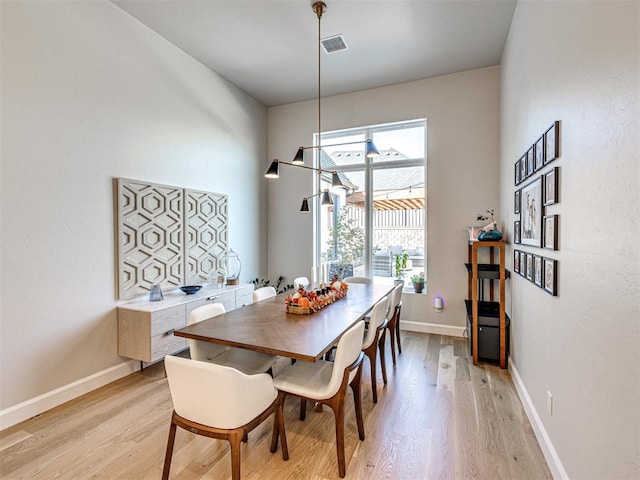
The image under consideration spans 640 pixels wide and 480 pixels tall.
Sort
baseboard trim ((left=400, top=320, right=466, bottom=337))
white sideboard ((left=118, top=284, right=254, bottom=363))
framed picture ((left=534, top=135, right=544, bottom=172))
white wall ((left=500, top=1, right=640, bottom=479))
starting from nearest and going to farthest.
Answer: white wall ((left=500, top=1, right=640, bottom=479)), framed picture ((left=534, top=135, right=544, bottom=172)), white sideboard ((left=118, top=284, right=254, bottom=363)), baseboard trim ((left=400, top=320, right=466, bottom=337))

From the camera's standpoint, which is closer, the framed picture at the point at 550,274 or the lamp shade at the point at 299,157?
the framed picture at the point at 550,274

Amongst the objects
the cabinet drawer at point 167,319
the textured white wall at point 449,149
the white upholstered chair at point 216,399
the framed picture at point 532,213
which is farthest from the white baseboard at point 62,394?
the framed picture at point 532,213

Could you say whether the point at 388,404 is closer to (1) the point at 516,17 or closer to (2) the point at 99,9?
(1) the point at 516,17

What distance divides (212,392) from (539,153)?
2.41 metres

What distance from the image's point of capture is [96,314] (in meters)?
2.83

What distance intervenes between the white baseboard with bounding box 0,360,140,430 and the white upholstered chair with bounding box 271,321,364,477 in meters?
1.85

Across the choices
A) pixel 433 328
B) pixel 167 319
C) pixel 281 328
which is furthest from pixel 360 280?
pixel 167 319

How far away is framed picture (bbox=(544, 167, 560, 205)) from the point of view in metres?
1.84

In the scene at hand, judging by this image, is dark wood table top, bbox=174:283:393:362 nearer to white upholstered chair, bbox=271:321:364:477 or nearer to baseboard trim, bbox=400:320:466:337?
white upholstered chair, bbox=271:321:364:477

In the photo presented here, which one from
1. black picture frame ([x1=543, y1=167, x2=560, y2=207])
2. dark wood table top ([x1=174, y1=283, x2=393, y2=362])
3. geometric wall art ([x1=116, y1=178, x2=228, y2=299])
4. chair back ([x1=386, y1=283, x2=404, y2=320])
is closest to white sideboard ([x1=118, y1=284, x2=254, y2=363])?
geometric wall art ([x1=116, y1=178, x2=228, y2=299])

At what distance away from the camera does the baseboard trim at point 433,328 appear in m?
4.19

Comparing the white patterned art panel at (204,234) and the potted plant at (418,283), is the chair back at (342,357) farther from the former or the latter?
the potted plant at (418,283)

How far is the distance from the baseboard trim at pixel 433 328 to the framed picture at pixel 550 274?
2.37 meters

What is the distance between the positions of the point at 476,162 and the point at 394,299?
220 cm
